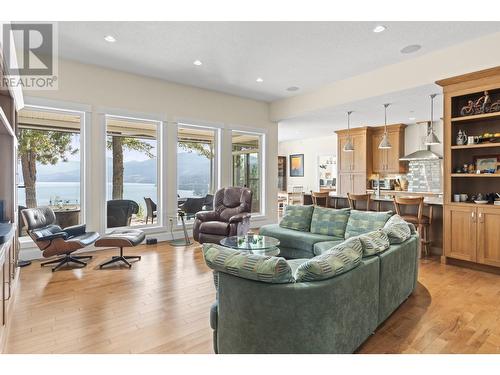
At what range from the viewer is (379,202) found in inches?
225

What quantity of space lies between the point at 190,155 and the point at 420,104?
15.5 feet

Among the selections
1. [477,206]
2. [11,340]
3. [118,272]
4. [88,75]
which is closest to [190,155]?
[88,75]

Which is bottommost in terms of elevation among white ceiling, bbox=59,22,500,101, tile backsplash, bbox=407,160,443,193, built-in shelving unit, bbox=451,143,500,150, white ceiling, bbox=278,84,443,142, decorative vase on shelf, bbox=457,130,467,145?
tile backsplash, bbox=407,160,443,193

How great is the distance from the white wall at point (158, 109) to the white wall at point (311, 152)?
3.55m

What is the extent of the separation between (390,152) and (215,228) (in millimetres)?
5802

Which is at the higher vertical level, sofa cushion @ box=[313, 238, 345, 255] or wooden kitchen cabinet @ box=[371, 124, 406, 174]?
wooden kitchen cabinet @ box=[371, 124, 406, 174]

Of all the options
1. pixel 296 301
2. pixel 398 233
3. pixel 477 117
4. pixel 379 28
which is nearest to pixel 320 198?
pixel 477 117

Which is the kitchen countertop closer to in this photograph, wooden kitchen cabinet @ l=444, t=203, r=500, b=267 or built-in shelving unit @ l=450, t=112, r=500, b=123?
wooden kitchen cabinet @ l=444, t=203, r=500, b=267

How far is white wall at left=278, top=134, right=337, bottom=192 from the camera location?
1045cm

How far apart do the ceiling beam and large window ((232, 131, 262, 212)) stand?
4.23ft

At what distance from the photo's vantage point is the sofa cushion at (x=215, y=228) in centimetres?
491

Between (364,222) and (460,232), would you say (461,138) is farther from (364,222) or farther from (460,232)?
(364,222)

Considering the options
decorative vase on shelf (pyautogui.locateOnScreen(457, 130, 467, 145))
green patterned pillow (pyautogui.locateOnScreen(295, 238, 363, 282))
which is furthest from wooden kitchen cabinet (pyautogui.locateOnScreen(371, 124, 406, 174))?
green patterned pillow (pyautogui.locateOnScreen(295, 238, 363, 282))
